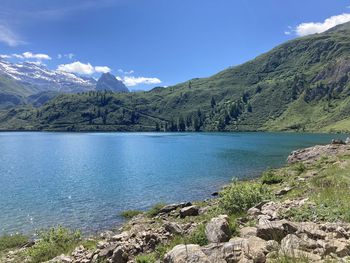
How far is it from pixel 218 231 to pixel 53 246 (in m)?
14.9

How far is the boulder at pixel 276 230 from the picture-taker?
13.5 meters

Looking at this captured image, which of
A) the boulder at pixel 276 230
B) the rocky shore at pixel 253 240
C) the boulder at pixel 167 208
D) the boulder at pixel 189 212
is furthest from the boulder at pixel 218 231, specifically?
the boulder at pixel 167 208

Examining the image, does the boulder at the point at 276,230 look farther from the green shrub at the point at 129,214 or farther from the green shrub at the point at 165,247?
the green shrub at the point at 129,214

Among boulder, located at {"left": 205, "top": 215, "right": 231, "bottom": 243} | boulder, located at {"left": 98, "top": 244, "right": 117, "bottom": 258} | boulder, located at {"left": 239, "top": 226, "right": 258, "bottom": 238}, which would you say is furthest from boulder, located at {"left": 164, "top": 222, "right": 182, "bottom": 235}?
boulder, located at {"left": 239, "top": 226, "right": 258, "bottom": 238}

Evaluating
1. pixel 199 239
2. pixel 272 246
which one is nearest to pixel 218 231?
pixel 199 239

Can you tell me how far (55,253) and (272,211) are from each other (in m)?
15.1

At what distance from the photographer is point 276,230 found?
1366 cm

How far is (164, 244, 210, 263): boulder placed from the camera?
12.0m

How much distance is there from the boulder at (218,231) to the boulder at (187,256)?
219 cm

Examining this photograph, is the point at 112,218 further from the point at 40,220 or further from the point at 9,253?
the point at 9,253

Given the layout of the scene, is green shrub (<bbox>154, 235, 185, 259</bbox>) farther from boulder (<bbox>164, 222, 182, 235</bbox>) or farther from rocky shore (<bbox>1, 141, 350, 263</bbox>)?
boulder (<bbox>164, 222, 182, 235</bbox>)

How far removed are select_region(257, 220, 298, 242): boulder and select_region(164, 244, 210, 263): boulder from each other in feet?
8.79

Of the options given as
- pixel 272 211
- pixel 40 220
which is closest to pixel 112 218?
pixel 40 220

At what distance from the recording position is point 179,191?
6022cm
